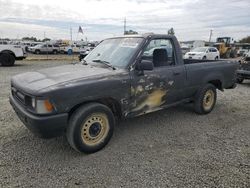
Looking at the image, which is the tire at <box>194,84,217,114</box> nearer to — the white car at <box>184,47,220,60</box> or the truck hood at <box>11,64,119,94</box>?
the truck hood at <box>11,64,119,94</box>

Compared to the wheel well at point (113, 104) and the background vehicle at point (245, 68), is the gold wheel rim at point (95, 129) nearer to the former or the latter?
the wheel well at point (113, 104)

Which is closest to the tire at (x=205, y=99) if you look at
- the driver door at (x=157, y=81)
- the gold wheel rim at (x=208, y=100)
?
the gold wheel rim at (x=208, y=100)

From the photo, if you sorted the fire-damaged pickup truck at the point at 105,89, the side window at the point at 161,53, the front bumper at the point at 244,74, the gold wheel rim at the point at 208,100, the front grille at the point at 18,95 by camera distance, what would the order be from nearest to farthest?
the fire-damaged pickup truck at the point at 105,89
the front grille at the point at 18,95
the side window at the point at 161,53
the gold wheel rim at the point at 208,100
the front bumper at the point at 244,74

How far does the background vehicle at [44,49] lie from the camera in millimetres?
37438

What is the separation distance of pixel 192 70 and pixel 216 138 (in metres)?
1.56

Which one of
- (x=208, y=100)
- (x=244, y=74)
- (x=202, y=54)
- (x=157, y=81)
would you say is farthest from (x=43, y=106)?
(x=202, y=54)

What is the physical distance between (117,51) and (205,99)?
8.63 feet

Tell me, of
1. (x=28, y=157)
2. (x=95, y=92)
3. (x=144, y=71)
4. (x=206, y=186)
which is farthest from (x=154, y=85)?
(x=28, y=157)

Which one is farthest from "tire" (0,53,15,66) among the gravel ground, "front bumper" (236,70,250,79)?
"front bumper" (236,70,250,79)

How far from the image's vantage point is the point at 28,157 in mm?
3682

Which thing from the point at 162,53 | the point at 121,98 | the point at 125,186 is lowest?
the point at 125,186

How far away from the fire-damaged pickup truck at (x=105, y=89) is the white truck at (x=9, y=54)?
42.1ft

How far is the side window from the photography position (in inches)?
187

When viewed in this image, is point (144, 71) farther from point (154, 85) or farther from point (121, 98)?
point (121, 98)
